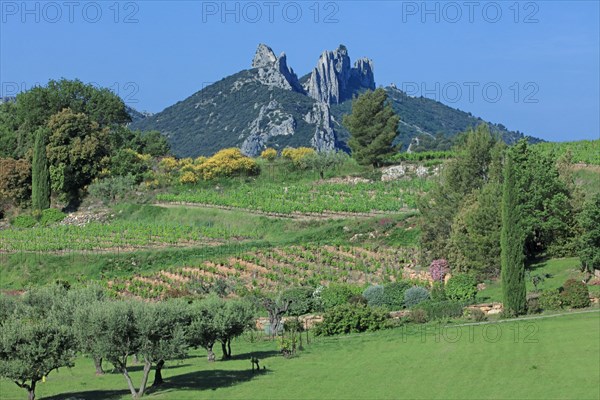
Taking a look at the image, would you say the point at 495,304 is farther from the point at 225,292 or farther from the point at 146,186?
the point at 146,186

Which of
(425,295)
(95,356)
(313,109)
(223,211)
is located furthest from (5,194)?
(313,109)

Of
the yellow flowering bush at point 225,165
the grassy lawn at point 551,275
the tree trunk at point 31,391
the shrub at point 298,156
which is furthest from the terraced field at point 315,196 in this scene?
the tree trunk at point 31,391

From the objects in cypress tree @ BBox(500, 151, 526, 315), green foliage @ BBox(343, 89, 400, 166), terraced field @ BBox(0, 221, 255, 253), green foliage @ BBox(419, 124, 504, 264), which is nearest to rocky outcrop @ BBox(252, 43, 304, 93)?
green foliage @ BBox(343, 89, 400, 166)

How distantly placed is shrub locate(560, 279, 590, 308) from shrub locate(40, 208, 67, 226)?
149ft

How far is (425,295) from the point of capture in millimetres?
50062

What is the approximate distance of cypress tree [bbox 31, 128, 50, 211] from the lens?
80938 mm

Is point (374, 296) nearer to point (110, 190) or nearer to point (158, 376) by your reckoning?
point (158, 376)

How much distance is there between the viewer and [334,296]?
50094 millimetres

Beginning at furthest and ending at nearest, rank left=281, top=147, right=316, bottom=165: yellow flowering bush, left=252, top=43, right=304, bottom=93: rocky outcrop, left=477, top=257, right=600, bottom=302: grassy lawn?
1. left=252, top=43, right=304, bottom=93: rocky outcrop
2. left=281, top=147, right=316, bottom=165: yellow flowering bush
3. left=477, top=257, right=600, bottom=302: grassy lawn

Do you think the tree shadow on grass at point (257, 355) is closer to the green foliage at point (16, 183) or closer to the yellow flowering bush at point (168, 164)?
the green foliage at point (16, 183)

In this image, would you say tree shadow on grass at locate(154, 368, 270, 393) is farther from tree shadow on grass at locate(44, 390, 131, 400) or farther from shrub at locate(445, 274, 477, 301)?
shrub at locate(445, 274, 477, 301)

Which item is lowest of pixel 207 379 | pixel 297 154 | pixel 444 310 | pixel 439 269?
pixel 207 379

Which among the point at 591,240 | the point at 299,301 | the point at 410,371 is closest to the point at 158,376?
the point at 410,371

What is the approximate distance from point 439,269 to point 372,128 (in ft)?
109
